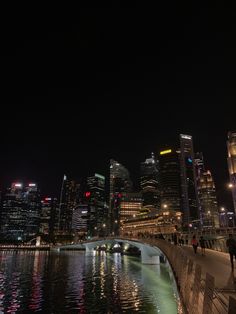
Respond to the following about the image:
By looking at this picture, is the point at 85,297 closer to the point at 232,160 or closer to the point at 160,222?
the point at 232,160

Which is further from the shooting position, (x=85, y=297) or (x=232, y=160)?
(x=232, y=160)

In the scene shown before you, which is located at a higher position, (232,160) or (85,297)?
(232,160)

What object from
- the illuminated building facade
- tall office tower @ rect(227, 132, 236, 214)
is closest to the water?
tall office tower @ rect(227, 132, 236, 214)

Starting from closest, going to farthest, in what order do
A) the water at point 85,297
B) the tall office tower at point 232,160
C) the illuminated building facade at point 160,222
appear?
the water at point 85,297 → the tall office tower at point 232,160 → the illuminated building facade at point 160,222

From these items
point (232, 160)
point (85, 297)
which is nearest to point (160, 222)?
point (232, 160)

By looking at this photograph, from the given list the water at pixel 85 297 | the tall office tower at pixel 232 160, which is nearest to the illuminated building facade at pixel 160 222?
the tall office tower at pixel 232 160

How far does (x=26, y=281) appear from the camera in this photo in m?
44.2

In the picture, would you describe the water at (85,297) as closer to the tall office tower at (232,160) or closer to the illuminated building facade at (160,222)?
the tall office tower at (232,160)

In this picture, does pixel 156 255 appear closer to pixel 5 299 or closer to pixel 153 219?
pixel 5 299

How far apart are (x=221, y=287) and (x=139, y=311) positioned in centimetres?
1531

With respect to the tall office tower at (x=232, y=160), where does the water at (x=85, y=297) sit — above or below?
below

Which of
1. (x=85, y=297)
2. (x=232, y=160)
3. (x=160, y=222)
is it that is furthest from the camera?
(x=160, y=222)

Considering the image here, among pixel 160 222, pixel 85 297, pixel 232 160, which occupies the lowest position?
pixel 85 297

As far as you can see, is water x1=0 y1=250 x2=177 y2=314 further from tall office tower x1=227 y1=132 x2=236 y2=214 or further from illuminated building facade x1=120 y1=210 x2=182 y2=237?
illuminated building facade x1=120 y1=210 x2=182 y2=237
